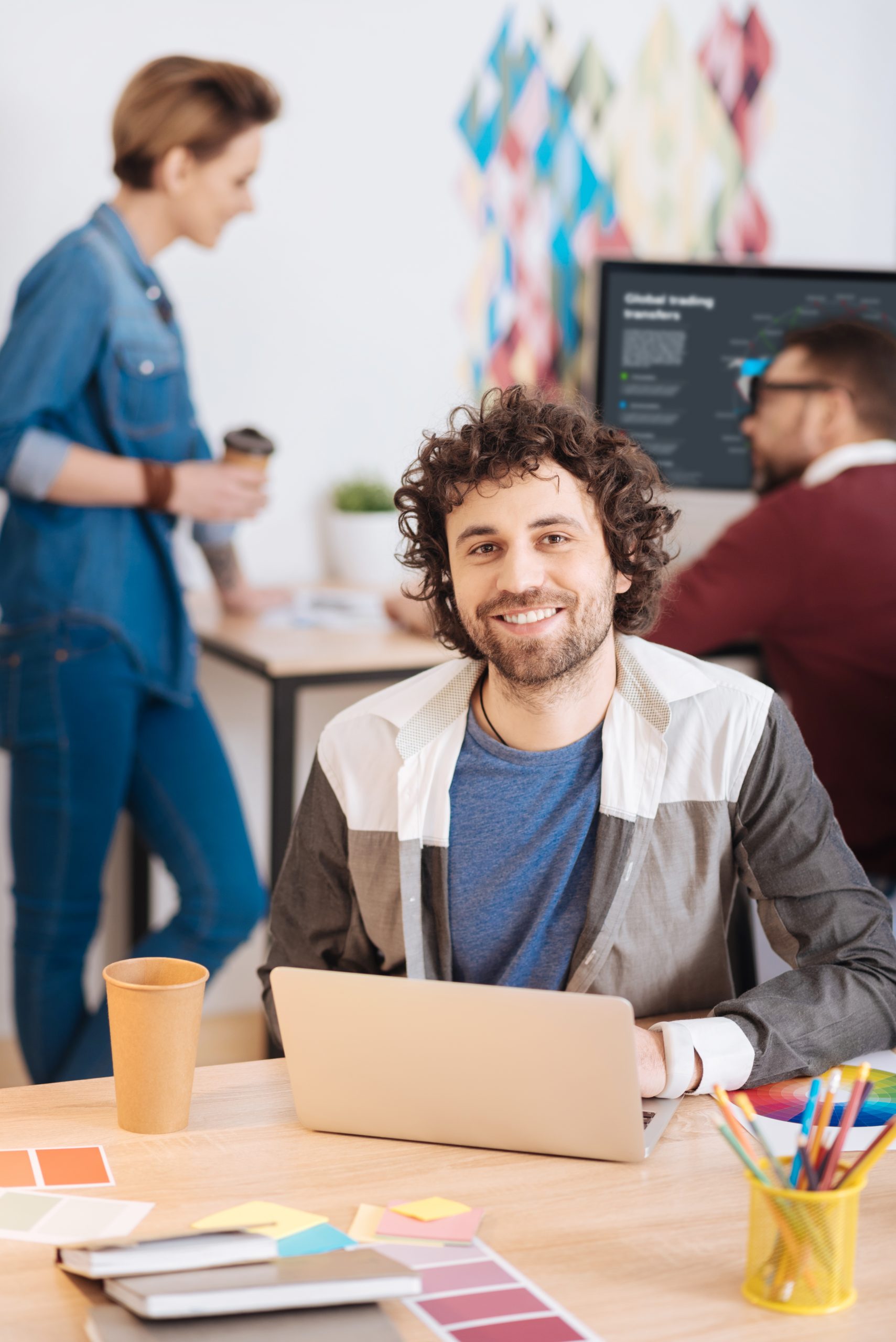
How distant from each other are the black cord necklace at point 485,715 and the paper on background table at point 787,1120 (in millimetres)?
436

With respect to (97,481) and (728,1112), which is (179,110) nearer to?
(97,481)

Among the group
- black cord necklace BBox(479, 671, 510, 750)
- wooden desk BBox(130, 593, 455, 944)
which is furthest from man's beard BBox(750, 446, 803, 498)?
black cord necklace BBox(479, 671, 510, 750)

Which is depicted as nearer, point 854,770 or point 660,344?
point 854,770

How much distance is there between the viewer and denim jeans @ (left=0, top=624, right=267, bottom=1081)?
7.61 feet

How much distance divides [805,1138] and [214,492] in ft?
5.67

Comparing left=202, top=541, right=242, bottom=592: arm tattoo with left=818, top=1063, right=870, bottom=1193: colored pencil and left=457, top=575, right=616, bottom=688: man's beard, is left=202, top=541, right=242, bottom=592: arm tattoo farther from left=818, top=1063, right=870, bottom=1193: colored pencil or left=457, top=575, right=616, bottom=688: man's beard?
left=818, top=1063, right=870, bottom=1193: colored pencil

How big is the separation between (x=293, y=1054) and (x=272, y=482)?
2.25 meters

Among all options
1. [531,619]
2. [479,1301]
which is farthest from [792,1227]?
[531,619]

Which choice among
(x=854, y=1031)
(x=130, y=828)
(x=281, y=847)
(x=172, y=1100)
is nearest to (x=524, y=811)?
(x=854, y=1031)

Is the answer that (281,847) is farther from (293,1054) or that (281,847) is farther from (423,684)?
(293,1054)

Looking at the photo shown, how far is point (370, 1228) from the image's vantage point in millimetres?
994

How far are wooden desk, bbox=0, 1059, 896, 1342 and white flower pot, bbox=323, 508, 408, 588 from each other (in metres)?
2.09

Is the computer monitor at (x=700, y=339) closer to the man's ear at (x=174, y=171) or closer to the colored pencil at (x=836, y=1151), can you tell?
the man's ear at (x=174, y=171)

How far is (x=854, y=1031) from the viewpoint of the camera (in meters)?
Answer: 1.29
